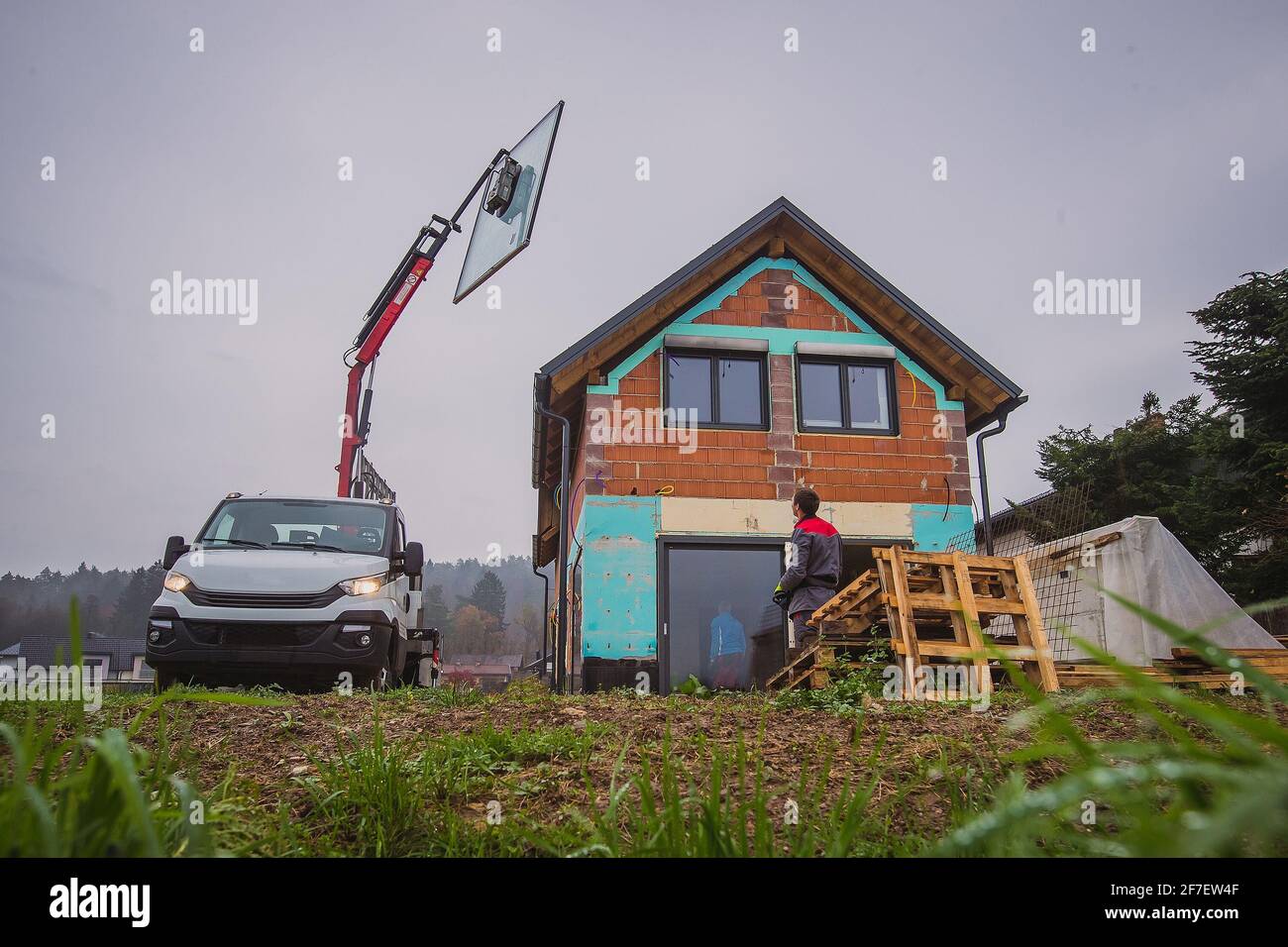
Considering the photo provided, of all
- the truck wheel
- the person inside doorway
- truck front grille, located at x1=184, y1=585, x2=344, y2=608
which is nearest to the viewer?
truck front grille, located at x1=184, y1=585, x2=344, y2=608

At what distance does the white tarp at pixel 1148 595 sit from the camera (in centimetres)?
899

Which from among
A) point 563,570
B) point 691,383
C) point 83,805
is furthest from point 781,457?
point 83,805

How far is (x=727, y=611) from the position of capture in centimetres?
1194

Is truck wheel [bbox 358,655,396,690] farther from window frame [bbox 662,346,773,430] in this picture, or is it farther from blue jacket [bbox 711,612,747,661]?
window frame [bbox 662,346,773,430]

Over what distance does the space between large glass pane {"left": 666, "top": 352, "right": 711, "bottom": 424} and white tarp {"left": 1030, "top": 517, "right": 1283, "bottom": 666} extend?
19.0 ft

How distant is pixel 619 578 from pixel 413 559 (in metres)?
3.41

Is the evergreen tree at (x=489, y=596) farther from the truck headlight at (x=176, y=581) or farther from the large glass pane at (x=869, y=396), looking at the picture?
the truck headlight at (x=176, y=581)

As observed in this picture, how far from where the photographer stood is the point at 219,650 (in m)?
7.52

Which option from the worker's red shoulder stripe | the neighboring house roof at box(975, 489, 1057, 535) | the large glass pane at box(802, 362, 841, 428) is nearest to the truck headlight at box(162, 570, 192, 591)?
the worker's red shoulder stripe

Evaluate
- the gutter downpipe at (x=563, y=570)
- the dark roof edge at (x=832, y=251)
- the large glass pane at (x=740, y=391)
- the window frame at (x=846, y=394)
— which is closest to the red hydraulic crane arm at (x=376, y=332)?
the gutter downpipe at (x=563, y=570)

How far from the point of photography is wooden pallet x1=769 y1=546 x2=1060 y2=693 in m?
7.28
